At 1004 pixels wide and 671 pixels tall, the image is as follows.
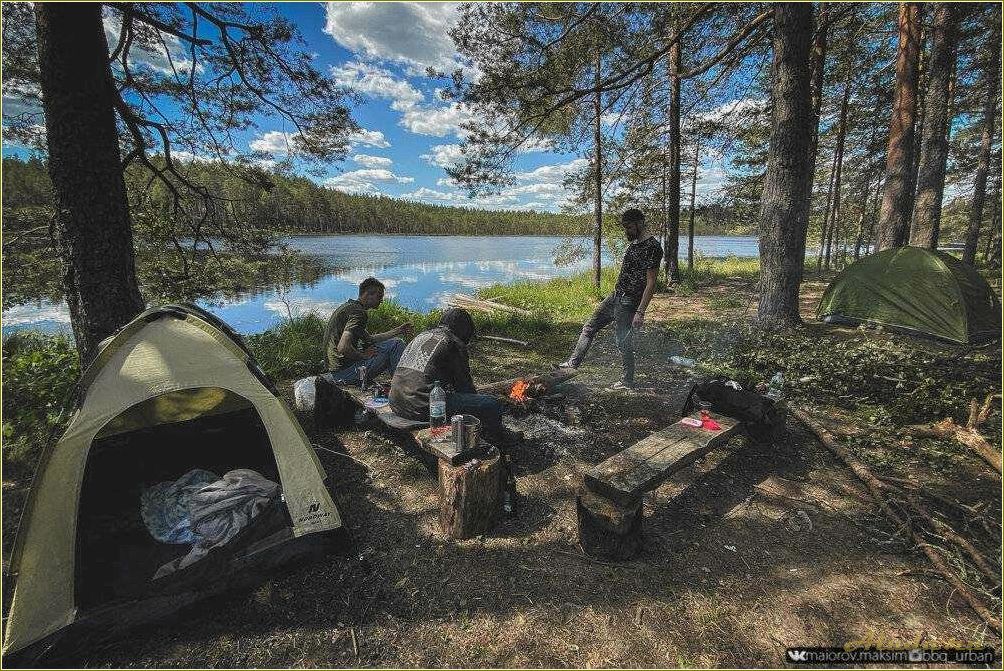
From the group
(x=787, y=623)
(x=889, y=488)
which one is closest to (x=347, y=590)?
(x=787, y=623)

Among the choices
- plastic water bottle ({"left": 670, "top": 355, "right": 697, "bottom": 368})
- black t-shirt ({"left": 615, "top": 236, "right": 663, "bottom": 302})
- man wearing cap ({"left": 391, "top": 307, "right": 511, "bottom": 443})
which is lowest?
plastic water bottle ({"left": 670, "top": 355, "right": 697, "bottom": 368})

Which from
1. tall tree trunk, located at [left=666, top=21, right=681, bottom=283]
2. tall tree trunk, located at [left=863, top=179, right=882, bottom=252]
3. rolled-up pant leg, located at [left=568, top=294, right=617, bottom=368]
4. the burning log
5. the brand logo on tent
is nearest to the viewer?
the brand logo on tent

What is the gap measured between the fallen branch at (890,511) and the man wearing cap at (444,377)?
124 inches

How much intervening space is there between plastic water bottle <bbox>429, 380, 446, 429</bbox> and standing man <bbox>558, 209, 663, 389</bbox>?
2792 millimetres

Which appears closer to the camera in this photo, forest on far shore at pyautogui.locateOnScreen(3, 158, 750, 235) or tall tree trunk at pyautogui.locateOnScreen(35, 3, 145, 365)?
tall tree trunk at pyautogui.locateOnScreen(35, 3, 145, 365)

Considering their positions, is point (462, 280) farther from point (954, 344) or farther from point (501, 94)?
point (954, 344)

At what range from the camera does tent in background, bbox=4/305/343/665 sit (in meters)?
2.35

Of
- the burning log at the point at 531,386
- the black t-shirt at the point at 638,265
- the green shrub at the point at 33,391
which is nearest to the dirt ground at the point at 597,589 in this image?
the burning log at the point at 531,386

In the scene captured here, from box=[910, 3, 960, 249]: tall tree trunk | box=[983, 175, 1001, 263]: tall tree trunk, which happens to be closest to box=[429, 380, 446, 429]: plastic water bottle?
box=[910, 3, 960, 249]: tall tree trunk

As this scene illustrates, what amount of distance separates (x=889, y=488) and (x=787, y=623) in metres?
1.80

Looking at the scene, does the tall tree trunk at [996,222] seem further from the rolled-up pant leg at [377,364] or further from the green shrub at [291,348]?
the green shrub at [291,348]

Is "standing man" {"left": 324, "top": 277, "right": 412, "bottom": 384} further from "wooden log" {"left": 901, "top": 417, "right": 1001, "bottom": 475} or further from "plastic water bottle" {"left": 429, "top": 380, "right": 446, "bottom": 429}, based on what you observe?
"wooden log" {"left": 901, "top": 417, "right": 1001, "bottom": 475}

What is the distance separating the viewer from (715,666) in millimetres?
2174

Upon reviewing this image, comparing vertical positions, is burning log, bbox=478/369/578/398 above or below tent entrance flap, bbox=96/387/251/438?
below
